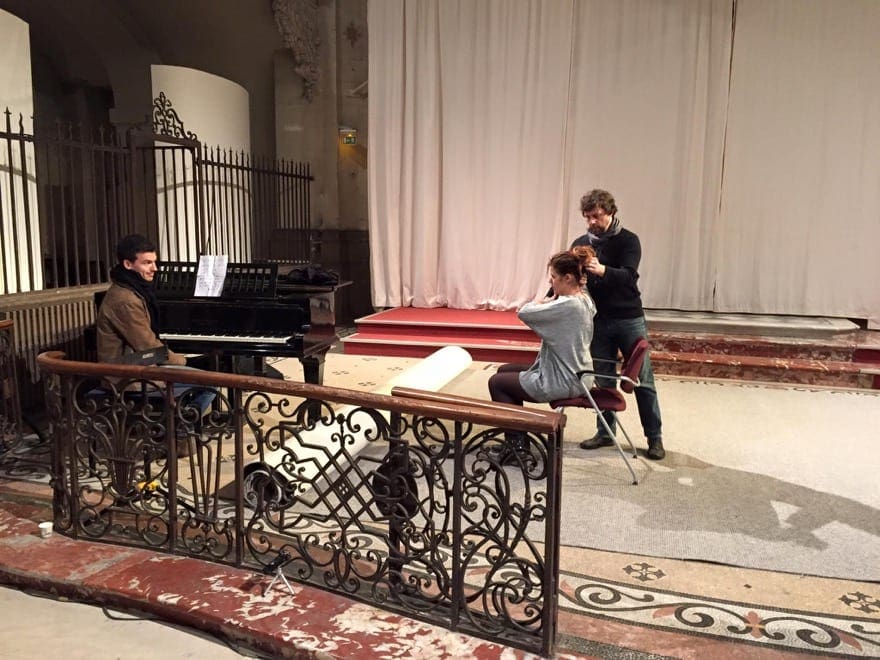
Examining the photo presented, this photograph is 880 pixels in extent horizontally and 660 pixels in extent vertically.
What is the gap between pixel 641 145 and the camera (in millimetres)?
8414

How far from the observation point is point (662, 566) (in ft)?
9.87

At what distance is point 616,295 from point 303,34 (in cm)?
687

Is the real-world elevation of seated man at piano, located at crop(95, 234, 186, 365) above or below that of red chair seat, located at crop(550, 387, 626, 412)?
above

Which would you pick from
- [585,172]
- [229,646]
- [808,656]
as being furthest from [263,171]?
[808,656]

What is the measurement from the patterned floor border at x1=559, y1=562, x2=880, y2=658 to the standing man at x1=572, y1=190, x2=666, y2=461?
1.71m

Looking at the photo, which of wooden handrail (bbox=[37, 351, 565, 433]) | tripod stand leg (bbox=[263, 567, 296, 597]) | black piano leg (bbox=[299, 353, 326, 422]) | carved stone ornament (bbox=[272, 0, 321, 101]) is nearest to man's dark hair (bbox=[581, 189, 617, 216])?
black piano leg (bbox=[299, 353, 326, 422])

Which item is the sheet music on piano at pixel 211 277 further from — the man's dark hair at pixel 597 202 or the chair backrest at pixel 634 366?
the chair backrest at pixel 634 366

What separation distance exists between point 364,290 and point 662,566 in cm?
743

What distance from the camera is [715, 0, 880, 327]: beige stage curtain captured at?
777 cm

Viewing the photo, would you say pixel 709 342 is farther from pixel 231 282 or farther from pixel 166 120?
pixel 166 120

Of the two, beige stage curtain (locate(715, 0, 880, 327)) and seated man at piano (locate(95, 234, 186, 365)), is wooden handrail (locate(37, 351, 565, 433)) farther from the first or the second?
beige stage curtain (locate(715, 0, 880, 327))

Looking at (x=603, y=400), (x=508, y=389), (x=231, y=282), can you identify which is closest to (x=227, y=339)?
(x=231, y=282)

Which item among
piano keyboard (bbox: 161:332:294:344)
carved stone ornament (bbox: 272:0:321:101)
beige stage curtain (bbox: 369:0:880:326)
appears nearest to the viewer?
piano keyboard (bbox: 161:332:294:344)

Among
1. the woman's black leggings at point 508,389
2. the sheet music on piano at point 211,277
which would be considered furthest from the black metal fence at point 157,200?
the woman's black leggings at point 508,389
